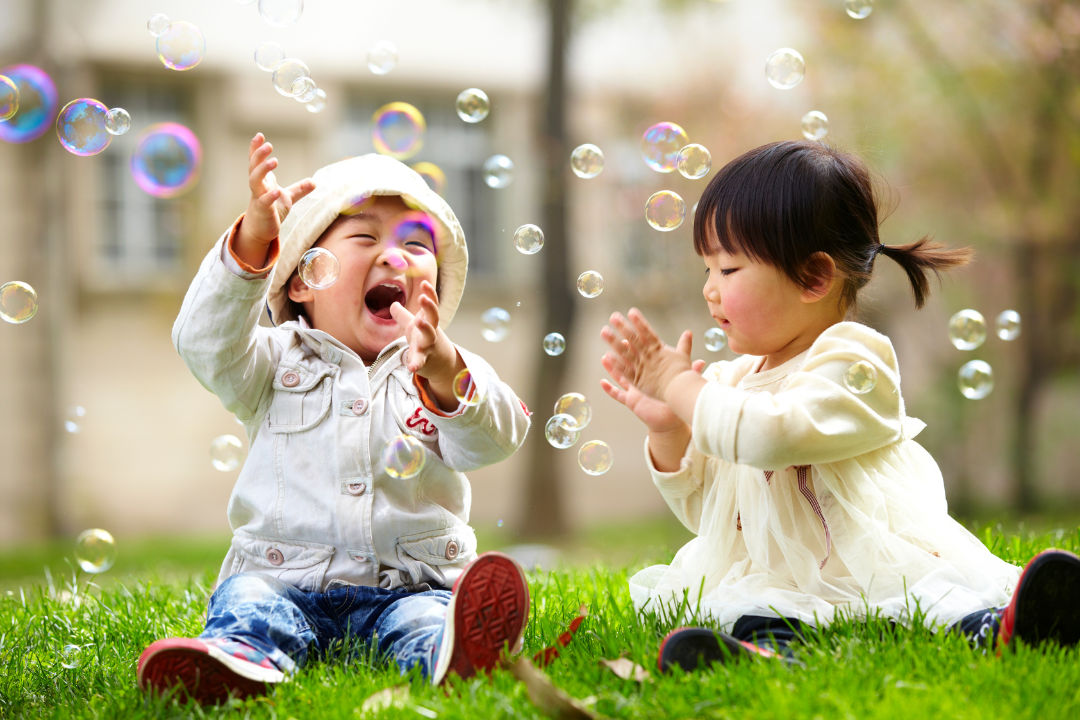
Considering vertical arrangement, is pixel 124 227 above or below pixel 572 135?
below

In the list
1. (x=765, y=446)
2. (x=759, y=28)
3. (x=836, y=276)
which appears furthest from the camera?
(x=759, y=28)

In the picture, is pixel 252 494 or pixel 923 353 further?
pixel 923 353

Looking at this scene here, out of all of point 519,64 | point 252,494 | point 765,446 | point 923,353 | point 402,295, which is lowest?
point 923,353

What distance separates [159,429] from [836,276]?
7.94 metres

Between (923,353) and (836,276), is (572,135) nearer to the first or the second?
(923,353)

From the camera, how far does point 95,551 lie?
110 inches

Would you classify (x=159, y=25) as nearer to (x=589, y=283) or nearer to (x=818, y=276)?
(x=589, y=283)

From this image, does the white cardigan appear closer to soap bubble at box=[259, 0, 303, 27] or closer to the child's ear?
the child's ear

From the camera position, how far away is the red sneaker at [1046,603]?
6.07 ft

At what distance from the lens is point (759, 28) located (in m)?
9.67

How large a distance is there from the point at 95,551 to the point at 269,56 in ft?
4.86

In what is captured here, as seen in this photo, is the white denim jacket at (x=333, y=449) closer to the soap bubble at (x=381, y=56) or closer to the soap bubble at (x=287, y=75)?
the soap bubble at (x=287, y=75)

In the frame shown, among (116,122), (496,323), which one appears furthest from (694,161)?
(116,122)

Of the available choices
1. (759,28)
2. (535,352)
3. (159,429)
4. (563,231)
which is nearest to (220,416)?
(159,429)
